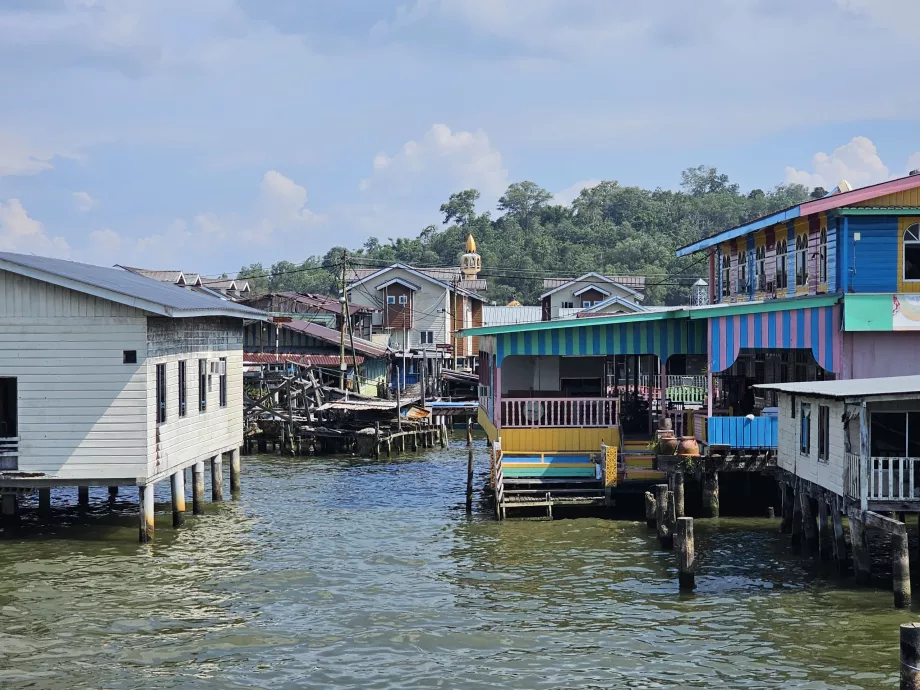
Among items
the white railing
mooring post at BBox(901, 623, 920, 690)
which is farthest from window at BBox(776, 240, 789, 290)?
mooring post at BBox(901, 623, 920, 690)

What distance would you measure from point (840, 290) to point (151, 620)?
62.0ft

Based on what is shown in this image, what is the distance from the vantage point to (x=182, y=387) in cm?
2753

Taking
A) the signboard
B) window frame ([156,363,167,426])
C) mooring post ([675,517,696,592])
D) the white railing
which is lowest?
mooring post ([675,517,696,592])

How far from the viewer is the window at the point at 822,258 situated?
2994cm

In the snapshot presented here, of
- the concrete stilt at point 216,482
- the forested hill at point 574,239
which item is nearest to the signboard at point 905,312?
the concrete stilt at point 216,482

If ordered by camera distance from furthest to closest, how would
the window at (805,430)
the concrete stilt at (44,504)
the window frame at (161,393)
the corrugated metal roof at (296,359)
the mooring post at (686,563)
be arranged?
the corrugated metal roof at (296,359)
the concrete stilt at (44,504)
the window frame at (161,393)
the window at (805,430)
the mooring post at (686,563)

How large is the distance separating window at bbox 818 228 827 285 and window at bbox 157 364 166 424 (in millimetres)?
17677

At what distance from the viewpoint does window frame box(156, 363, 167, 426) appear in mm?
25062

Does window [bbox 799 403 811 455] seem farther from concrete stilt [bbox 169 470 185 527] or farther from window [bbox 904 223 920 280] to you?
concrete stilt [bbox 169 470 185 527]

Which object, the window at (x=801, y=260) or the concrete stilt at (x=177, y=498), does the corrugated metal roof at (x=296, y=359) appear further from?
the window at (x=801, y=260)

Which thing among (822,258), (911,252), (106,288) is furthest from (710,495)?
(106,288)

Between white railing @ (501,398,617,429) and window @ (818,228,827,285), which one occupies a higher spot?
window @ (818,228,827,285)

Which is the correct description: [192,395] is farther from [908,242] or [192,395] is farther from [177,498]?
[908,242]

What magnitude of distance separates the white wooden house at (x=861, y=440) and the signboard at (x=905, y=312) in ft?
12.7
